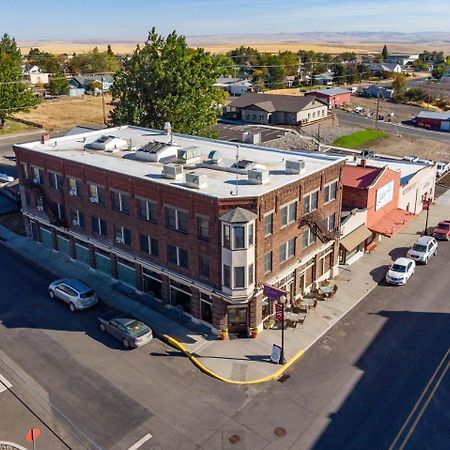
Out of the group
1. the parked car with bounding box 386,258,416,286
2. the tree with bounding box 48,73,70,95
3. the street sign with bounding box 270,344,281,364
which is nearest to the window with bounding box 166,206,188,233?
the street sign with bounding box 270,344,281,364

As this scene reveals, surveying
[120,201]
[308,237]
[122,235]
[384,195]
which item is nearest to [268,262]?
[308,237]

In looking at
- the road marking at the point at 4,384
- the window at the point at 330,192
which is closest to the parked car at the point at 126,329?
the road marking at the point at 4,384

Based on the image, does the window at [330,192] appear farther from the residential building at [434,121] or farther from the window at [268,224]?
the residential building at [434,121]

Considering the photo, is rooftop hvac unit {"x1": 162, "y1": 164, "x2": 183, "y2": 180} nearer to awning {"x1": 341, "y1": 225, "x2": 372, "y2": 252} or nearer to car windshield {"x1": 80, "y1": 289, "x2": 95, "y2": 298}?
car windshield {"x1": 80, "y1": 289, "x2": 95, "y2": 298}

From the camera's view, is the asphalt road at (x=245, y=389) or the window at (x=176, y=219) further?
the window at (x=176, y=219)

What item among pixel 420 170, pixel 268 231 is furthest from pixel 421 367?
pixel 420 170

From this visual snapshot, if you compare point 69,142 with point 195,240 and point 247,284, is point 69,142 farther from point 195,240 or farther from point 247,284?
point 247,284

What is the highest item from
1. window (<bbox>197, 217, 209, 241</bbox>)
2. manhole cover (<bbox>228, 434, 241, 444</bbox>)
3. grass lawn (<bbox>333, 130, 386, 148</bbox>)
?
window (<bbox>197, 217, 209, 241</bbox>)
